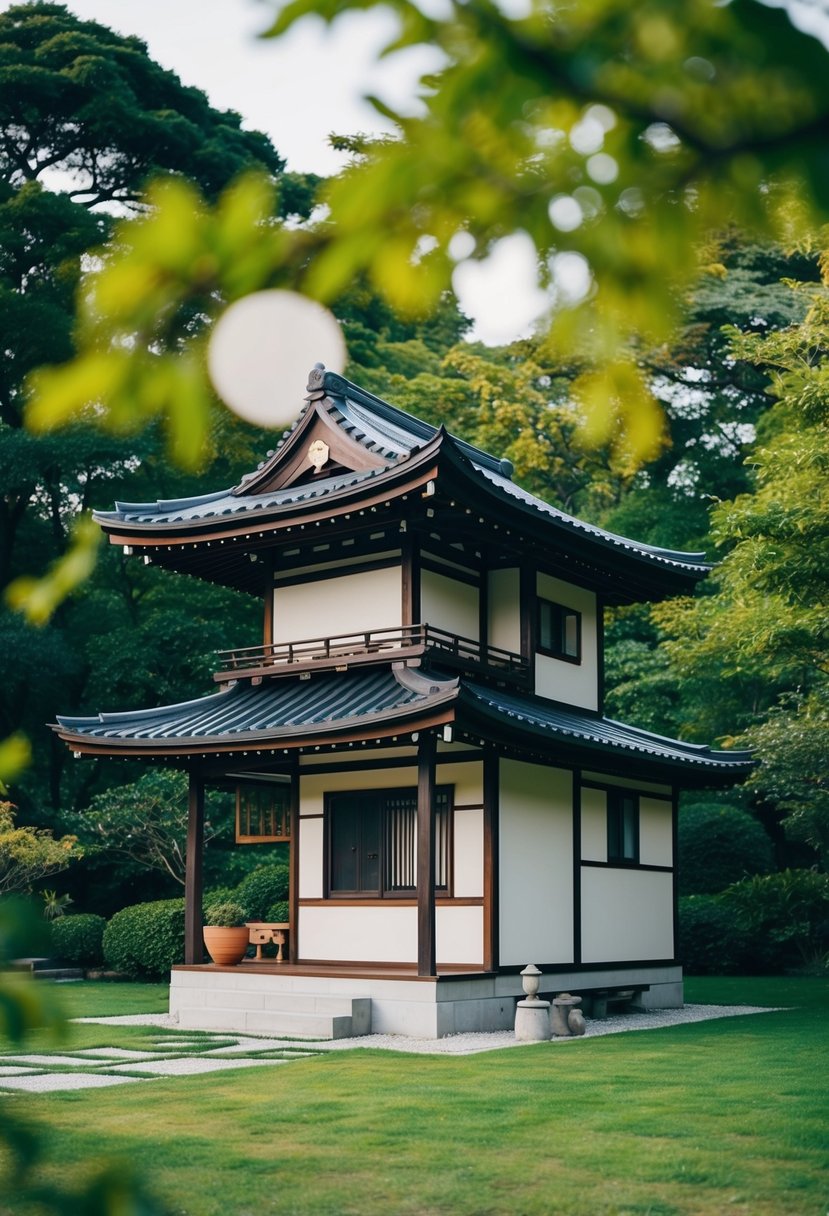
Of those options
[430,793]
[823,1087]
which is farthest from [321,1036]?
[823,1087]

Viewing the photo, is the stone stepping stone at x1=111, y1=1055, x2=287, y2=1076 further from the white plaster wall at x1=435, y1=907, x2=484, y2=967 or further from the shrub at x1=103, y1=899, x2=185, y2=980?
the shrub at x1=103, y1=899, x2=185, y2=980

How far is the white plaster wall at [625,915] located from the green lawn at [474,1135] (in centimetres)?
529

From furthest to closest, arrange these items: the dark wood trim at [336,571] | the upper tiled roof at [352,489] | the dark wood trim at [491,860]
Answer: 1. the dark wood trim at [336,571]
2. the upper tiled roof at [352,489]
3. the dark wood trim at [491,860]

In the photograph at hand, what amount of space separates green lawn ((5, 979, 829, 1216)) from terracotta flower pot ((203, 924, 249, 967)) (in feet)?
16.1

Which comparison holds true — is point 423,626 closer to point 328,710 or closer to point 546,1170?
point 328,710

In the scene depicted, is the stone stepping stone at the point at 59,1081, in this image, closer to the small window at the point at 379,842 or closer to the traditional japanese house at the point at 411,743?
the traditional japanese house at the point at 411,743

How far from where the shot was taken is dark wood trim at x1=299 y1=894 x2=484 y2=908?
15430mm

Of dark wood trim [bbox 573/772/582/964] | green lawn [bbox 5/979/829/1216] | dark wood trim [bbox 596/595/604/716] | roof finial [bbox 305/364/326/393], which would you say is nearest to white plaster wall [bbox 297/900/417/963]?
dark wood trim [bbox 573/772/582/964]

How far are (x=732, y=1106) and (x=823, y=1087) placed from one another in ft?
3.91

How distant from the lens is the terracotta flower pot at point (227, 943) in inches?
655

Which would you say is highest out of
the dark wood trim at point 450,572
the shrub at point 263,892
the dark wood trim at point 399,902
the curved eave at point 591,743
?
the dark wood trim at point 450,572

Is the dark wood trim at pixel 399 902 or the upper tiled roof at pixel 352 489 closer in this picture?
the dark wood trim at pixel 399 902

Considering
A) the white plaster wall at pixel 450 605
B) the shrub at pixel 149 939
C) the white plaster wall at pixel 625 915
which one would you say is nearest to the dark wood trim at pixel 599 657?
the white plaster wall at pixel 625 915

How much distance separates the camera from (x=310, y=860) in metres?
16.9
